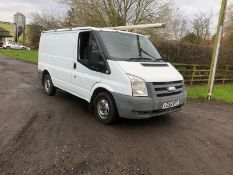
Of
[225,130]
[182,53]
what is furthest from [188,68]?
[225,130]

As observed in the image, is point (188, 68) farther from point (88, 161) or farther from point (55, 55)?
point (88, 161)

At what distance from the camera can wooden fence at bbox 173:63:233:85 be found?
13230 mm

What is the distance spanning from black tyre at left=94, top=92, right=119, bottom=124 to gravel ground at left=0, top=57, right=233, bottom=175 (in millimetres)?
179

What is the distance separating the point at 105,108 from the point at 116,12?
17.2m

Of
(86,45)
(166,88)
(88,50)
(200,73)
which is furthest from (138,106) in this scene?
(200,73)

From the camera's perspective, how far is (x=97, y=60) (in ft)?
18.5

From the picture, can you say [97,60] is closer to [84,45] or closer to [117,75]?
[117,75]

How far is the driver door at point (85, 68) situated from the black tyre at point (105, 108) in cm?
39

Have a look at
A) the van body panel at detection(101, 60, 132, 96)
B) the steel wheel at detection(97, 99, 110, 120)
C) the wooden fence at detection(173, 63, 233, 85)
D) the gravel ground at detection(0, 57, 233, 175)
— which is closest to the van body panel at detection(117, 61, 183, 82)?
the van body panel at detection(101, 60, 132, 96)

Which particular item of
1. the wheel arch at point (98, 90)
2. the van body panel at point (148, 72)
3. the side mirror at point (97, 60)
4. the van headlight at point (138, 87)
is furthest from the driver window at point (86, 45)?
the van headlight at point (138, 87)

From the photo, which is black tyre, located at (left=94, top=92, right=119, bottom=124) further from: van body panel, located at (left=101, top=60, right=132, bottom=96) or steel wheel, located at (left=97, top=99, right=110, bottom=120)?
van body panel, located at (left=101, top=60, right=132, bottom=96)

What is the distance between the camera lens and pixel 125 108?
16.8 ft

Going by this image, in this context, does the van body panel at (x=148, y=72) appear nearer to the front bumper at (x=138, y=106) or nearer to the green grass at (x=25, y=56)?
the front bumper at (x=138, y=106)

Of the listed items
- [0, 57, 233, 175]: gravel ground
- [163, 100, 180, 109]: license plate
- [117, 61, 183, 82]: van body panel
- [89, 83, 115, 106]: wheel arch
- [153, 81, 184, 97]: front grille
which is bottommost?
[0, 57, 233, 175]: gravel ground
